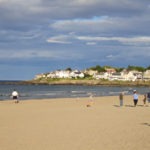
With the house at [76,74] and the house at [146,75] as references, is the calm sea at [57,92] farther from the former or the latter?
the house at [76,74]

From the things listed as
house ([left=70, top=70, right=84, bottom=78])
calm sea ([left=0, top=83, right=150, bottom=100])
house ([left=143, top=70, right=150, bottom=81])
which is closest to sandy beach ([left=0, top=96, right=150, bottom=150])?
calm sea ([left=0, top=83, right=150, bottom=100])

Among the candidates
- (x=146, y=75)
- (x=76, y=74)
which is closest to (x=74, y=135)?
(x=146, y=75)

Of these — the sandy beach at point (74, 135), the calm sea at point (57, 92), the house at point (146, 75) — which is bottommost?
the calm sea at point (57, 92)

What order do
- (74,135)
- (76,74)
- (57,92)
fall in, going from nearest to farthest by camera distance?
(74,135)
(57,92)
(76,74)

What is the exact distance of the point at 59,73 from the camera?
198500 millimetres

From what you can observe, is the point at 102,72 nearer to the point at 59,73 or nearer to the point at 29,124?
the point at 59,73

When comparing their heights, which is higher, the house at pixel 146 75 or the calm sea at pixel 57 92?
the house at pixel 146 75

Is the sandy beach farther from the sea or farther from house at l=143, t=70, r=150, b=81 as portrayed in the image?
house at l=143, t=70, r=150, b=81

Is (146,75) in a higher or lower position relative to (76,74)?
lower

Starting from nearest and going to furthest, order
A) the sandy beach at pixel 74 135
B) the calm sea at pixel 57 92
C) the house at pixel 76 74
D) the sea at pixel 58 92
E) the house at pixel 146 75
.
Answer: the sandy beach at pixel 74 135, the sea at pixel 58 92, the calm sea at pixel 57 92, the house at pixel 146 75, the house at pixel 76 74

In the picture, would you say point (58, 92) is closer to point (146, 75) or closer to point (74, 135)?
point (74, 135)

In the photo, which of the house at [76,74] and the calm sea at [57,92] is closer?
Answer: the calm sea at [57,92]

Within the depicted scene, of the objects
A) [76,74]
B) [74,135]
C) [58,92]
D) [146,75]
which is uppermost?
[76,74]

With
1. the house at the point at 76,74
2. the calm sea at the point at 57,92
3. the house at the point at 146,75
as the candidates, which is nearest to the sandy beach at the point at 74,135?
the calm sea at the point at 57,92
